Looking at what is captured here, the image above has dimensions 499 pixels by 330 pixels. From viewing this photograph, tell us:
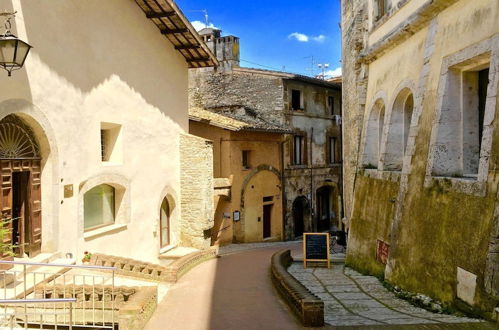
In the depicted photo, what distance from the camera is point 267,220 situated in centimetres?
2334

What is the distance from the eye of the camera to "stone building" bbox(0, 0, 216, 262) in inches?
367

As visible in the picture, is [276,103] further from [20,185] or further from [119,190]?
→ [20,185]

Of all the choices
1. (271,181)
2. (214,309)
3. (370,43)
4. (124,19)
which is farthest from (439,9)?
(271,181)

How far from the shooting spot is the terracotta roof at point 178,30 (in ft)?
45.2

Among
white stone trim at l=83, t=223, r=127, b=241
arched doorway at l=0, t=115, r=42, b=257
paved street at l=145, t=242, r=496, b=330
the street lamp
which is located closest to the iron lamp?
the street lamp

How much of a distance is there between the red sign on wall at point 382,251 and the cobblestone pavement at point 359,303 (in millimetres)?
509

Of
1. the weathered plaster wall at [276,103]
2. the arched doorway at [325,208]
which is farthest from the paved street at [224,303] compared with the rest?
the arched doorway at [325,208]

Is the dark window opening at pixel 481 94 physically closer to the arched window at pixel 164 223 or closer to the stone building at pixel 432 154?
the stone building at pixel 432 154

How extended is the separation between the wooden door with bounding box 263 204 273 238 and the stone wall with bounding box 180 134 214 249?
284 inches

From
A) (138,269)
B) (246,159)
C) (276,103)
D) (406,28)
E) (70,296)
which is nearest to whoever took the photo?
(70,296)

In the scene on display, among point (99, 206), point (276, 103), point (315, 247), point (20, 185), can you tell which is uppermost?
point (276, 103)

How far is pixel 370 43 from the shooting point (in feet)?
45.2

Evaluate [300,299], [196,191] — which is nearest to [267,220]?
[196,191]

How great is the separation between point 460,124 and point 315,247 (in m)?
5.60
